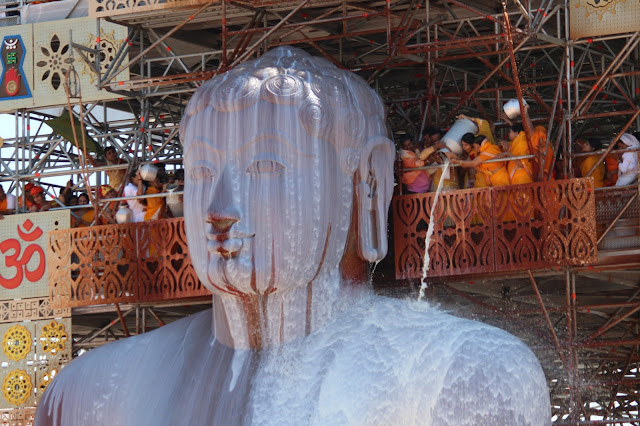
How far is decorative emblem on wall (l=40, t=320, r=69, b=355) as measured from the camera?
15.5 meters

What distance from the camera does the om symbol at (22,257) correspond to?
15516 mm

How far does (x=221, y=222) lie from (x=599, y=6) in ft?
18.6

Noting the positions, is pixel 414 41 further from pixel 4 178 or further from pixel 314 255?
pixel 314 255

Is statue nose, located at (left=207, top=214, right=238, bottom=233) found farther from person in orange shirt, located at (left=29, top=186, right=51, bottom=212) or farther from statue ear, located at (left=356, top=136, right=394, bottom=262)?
person in orange shirt, located at (left=29, top=186, right=51, bottom=212)

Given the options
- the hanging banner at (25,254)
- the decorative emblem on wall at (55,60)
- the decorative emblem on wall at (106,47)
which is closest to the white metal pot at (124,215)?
the hanging banner at (25,254)

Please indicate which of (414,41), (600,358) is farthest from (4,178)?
(600,358)

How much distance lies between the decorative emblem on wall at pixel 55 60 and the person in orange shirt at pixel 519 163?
205 inches

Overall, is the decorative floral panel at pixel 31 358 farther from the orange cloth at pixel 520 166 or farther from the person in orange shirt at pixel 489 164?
the orange cloth at pixel 520 166

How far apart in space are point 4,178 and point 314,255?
7741 millimetres

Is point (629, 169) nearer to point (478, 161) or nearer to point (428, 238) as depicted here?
point (478, 161)

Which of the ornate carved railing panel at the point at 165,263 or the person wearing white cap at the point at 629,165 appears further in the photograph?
the ornate carved railing panel at the point at 165,263

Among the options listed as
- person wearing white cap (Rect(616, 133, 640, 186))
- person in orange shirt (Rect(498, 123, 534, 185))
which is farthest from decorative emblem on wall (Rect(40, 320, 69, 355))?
person wearing white cap (Rect(616, 133, 640, 186))

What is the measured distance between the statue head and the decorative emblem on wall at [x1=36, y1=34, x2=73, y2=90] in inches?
234

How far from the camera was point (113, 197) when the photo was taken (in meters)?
14.9
